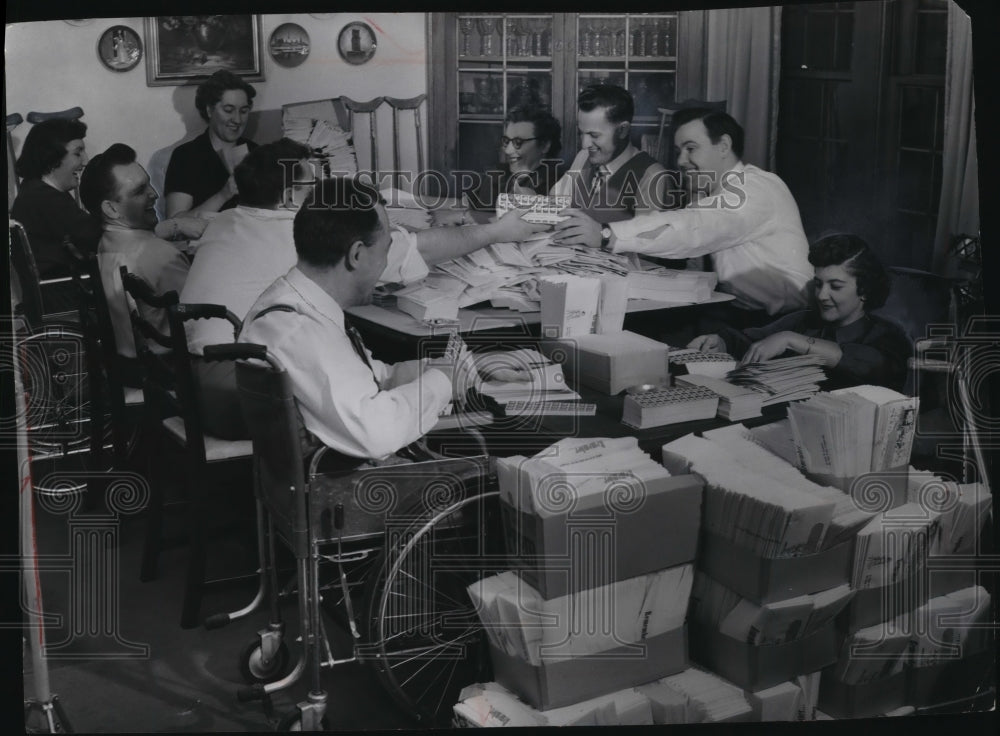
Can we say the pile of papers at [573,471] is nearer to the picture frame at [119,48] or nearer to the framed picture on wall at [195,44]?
the framed picture on wall at [195,44]

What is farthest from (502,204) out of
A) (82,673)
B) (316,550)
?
(82,673)

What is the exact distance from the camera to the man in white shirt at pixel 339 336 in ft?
10.5

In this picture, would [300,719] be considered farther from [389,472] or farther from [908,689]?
[908,689]

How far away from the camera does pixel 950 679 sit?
144 inches

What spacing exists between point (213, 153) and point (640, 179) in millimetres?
1235

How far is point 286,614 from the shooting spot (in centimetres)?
363

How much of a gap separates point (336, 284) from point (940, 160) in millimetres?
1777

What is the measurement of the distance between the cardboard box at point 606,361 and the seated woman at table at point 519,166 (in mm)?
443

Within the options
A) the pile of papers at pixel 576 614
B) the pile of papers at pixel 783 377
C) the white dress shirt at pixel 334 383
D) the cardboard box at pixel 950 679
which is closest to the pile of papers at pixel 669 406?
the pile of papers at pixel 783 377

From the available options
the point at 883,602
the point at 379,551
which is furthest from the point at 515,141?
the point at 883,602

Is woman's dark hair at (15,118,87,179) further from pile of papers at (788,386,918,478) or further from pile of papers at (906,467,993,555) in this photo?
pile of papers at (906,467,993,555)

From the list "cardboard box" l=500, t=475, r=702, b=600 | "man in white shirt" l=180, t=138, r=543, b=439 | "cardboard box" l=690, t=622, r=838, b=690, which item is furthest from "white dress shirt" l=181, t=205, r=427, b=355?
"cardboard box" l=690, t=622, r=838, b=690

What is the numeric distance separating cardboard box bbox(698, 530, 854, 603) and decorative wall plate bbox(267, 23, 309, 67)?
1756mm

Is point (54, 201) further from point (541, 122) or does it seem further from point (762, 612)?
point (762, 612)
